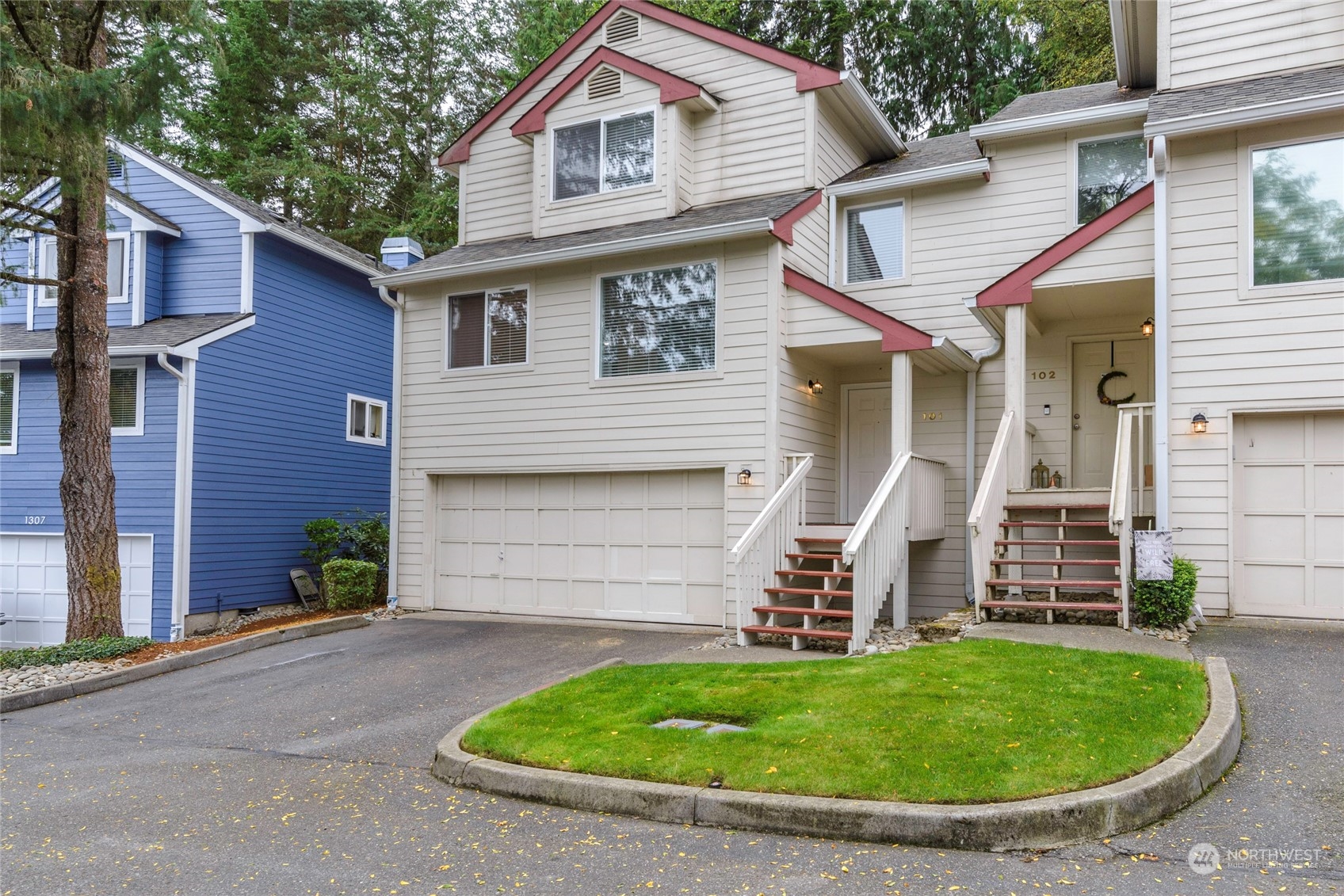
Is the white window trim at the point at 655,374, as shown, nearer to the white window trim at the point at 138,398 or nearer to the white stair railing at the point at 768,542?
the white stair railing at the point at 768,542

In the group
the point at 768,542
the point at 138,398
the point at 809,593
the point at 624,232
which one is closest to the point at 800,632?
the point at 809,593

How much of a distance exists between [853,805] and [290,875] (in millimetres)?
2680

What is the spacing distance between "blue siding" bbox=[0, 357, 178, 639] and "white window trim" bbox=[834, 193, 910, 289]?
10041mm

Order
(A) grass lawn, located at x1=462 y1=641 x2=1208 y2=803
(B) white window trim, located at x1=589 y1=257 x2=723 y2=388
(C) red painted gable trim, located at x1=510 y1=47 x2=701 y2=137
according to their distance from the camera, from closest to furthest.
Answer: (A) grass lawn, located at x1=462 y1=641 x2=1208 y2=803
(B) white window trim, located at x1=589 y1=257 x2=723 y2=388
(C) red painted gable trim, located at x1=510 y1=47 x2=701 y2=137

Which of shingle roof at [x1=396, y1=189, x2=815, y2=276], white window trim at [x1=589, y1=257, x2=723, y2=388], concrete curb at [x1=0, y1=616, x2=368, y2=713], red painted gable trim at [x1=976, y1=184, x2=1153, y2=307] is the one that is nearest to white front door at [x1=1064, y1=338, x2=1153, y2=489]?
red painted gable trim at [x1=976, y1=184, x2=1153, y2=307]

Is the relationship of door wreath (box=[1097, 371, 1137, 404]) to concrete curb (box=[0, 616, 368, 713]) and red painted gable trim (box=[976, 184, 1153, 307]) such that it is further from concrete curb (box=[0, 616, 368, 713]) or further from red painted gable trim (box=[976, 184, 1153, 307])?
concrete curb (box=[0, 616, 368, 713])

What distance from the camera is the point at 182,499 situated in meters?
13.4

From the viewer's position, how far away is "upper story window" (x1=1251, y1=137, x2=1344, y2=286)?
8.66 metres

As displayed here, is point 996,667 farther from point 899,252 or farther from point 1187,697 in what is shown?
point 899,252

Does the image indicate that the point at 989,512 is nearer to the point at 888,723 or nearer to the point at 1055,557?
the point at 1055,557

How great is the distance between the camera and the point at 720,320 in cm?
1137

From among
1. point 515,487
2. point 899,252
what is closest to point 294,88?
point 515,487

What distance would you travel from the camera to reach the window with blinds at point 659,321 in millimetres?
11547

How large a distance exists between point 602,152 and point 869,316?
4.78 meters
